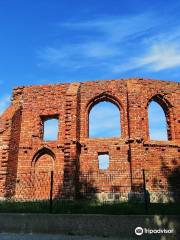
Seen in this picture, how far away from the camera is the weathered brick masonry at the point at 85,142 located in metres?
15.0

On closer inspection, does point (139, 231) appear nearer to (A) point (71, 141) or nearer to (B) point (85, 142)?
(A) point (71, 141)

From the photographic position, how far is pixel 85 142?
16062 mm

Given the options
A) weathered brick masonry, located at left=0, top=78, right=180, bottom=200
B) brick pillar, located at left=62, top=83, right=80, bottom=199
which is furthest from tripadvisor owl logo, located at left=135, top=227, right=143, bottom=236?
brick pillar, located at left=62, top=83, right=80, bottom=199

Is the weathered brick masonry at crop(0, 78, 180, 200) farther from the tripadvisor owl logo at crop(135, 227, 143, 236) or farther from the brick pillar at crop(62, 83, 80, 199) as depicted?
the tripadvisor owl logo at crop(135, 227, 143, 236)

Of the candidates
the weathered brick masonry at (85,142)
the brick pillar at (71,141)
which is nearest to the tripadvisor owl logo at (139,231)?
the weathered brick masonry at (85,142)

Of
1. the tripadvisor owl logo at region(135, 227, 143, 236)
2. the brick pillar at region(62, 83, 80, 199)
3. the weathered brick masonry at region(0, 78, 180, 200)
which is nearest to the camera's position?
the tripadvisor owl logo at region(135, 227, 143, 236)

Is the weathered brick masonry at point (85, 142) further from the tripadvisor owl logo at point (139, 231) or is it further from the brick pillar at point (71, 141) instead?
the tripadvisor owl logo at point (139, 231)

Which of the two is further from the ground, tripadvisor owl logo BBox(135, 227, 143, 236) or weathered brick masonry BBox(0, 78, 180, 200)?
weathered brick masonry BBox(0, 78, 180, 200)

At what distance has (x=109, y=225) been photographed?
8656 millimetres

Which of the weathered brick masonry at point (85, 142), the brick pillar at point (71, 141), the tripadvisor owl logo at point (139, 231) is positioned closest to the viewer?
the tripadvisor owl logo at point (139, 231)

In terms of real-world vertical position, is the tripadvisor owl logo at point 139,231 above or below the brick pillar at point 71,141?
below

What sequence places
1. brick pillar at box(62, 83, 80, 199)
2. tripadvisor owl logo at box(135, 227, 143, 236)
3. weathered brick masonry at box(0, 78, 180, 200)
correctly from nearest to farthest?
tripadvisor owl logo at box(135, 227, 143, 236) < brick pillar at box(62, 83, 80, 199) < weathered brick masonry at box(0, 78, 180, 200)

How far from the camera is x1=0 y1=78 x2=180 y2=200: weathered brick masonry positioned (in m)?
15.0

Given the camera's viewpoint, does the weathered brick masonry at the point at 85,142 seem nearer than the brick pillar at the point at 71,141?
No
